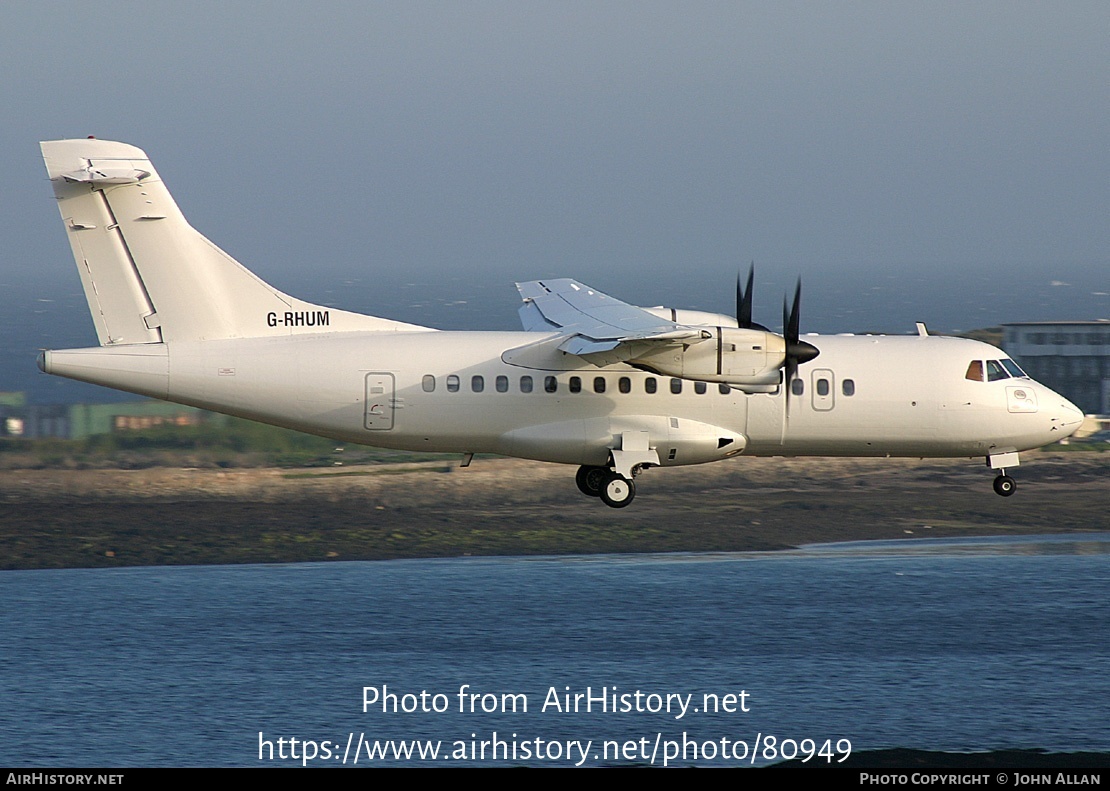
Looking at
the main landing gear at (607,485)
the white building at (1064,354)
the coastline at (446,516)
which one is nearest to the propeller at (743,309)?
the main landing gear at (607,485)

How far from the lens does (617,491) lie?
37.0m

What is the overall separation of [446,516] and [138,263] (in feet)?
184

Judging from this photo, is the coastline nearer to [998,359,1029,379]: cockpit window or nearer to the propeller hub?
[998,359,1029,379]: cockpit window

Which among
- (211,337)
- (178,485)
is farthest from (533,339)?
(178,485)

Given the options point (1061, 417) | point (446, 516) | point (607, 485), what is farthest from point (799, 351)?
point (446, 516)

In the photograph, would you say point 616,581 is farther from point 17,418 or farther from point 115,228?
point 115,228

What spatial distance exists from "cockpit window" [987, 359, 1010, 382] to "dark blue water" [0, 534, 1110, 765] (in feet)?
57.3

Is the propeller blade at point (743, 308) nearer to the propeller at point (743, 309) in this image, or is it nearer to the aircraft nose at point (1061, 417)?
the propeller at point (743, 309)

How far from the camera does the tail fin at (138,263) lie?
1409 inches

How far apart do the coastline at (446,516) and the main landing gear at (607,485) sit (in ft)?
147

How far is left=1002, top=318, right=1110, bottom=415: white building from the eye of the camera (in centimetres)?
9456

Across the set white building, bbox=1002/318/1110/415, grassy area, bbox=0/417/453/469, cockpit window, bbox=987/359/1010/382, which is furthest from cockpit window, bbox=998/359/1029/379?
white building, bbox=1002/318/1110/415

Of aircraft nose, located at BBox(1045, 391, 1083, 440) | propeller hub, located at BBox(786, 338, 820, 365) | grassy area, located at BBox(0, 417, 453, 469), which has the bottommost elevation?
grassy area, located at BBox(0, 417, 453, 469)

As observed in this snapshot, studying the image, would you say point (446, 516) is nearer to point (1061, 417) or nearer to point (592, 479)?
point (592, 479)
